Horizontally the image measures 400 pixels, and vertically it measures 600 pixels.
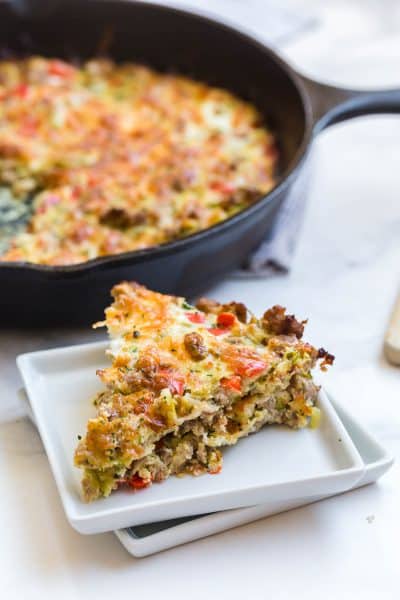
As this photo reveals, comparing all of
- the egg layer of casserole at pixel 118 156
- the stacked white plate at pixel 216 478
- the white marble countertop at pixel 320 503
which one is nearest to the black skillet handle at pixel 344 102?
the egg layer of casserole at pixel 118 156

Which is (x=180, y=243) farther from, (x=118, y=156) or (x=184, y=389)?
(x=118, y=156)

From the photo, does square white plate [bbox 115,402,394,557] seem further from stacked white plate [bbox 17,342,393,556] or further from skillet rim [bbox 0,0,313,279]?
skillet rim [bbox 0,0,313,279]

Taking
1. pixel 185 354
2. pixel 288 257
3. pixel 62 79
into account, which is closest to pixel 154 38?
pixel 62 79

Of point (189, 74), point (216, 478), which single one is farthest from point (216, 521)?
point (189, 74)

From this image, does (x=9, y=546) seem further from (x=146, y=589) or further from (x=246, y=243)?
(x=246, y=243)

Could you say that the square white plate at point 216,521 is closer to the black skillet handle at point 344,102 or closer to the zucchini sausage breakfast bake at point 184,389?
the zucchini sausage breakfast bake at point 184,389
